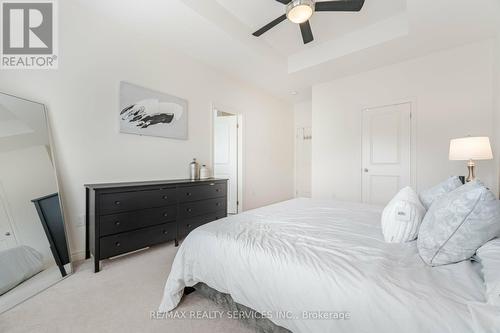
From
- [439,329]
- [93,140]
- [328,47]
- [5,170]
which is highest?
[328,47]

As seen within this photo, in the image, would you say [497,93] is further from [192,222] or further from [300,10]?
[192,222]

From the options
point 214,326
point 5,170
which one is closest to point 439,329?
point 214,326

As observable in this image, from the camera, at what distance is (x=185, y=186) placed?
2.65m

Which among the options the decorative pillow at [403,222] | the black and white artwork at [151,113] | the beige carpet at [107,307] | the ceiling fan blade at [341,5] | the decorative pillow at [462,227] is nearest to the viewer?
the decorative pillow at [462,227]

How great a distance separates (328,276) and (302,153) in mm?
4870

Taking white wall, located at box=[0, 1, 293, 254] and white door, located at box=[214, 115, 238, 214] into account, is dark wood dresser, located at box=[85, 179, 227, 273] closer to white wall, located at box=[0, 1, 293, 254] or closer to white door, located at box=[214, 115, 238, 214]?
white wall, located at box=[0, 1, 293, 254]

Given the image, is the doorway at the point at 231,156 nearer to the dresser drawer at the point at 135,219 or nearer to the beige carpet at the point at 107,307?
the dresser drawer at the point at 135,219

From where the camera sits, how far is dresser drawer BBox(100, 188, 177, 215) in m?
2.03

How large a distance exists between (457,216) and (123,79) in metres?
3.20

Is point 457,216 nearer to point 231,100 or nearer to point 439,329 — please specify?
point 439,329

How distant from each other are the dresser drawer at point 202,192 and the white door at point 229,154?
1.06 metres

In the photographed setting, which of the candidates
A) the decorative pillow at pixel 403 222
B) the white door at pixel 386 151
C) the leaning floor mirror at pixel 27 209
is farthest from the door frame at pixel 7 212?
the white door at pixel 386 151

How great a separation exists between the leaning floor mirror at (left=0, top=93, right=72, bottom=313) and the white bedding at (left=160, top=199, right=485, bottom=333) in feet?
3.90

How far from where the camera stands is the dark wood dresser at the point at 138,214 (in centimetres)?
200
